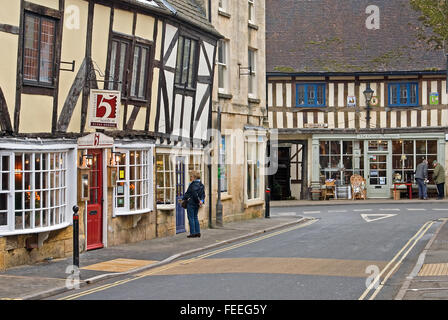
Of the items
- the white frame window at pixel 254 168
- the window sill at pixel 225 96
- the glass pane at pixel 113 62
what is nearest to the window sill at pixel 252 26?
the window sill at pixel 225 96

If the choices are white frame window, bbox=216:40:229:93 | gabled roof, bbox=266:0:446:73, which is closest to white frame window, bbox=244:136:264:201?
white frame window, bbox=216:40:229:93

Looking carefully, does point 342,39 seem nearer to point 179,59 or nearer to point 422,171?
point 422,171

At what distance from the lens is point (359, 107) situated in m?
35.3

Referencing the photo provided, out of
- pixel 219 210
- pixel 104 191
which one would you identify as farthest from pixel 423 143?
pixel 104 191

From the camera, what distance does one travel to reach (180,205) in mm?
20312

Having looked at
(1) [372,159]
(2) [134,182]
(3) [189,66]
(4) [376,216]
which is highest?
(3) [189,66]

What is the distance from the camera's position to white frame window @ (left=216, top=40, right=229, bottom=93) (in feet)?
77.7

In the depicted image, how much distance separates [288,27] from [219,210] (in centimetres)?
1785

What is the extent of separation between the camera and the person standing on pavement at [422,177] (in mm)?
33688

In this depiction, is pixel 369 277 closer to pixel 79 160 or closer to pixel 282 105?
pixel 79 160

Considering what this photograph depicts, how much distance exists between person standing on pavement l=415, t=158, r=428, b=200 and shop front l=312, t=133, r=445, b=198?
1114 mm

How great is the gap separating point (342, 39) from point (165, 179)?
20.3 m

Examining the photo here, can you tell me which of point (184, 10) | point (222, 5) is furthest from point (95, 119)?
point (222, 5)

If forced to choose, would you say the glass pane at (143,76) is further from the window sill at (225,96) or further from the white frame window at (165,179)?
the window sill at (225,96)
